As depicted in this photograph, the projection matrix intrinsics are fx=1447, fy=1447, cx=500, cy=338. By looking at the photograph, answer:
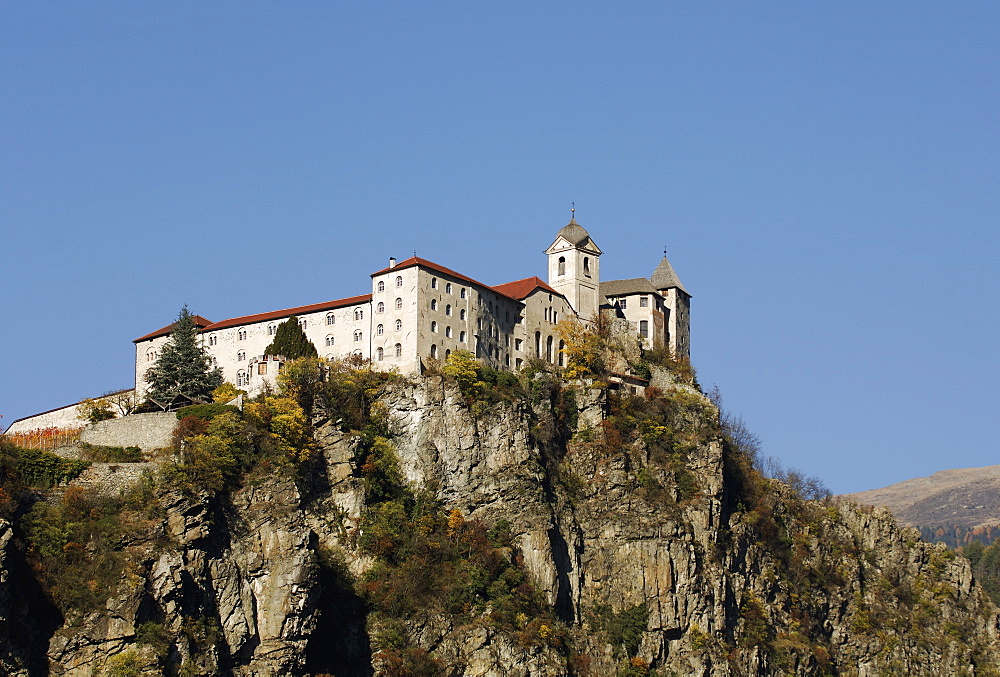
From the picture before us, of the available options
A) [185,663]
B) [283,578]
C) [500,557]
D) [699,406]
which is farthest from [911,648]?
[185,663]

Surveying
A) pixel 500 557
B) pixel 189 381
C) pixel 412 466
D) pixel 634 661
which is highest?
pixel 189 381

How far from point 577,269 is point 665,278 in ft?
36.1

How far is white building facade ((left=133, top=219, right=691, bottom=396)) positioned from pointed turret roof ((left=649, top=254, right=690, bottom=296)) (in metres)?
2.35

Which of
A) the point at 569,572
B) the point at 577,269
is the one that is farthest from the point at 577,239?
the point at 569,572

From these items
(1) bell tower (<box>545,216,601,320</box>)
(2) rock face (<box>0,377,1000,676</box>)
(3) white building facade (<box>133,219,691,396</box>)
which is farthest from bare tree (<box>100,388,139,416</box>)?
(1) bell tower (<box>545,216,601,320</box>)

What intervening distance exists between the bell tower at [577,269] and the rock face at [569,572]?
1246cm

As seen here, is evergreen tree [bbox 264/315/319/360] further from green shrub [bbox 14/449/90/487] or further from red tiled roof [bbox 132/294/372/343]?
green shrub [bbox 14/449/90/487]

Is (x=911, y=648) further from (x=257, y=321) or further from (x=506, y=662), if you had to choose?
(x=257, y=321)

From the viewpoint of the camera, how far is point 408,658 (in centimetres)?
8400

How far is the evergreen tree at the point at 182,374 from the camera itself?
9867 centimetres

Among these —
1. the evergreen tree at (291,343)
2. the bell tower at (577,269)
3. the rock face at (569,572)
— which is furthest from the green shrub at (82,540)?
the bell tower at (577,269)

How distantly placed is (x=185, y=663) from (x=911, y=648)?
194ft

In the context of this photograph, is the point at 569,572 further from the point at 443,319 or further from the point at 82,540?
the point at 82,540

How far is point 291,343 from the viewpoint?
100 meters
